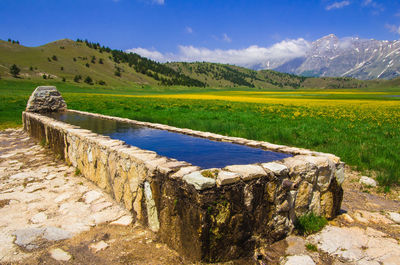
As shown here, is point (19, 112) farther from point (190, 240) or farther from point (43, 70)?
point (43, 70)

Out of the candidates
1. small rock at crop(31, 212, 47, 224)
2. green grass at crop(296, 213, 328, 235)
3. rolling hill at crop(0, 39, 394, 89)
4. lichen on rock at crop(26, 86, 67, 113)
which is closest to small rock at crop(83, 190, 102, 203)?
small rock at crop(31, 212, 47, 224)

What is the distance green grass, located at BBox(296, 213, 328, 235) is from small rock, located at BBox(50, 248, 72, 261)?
11.5 ft

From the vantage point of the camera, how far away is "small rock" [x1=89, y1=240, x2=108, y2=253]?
3.50 m

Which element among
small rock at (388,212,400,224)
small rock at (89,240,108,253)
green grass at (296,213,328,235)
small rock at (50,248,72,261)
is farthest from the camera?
small rock at (388,212,400,224)

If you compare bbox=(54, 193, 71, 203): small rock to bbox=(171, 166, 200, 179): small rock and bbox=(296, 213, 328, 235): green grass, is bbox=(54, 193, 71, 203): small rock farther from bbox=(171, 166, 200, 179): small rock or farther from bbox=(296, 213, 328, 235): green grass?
bbox=(296, 213, 328, 235): green grass

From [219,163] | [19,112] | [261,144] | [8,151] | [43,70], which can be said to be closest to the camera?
[219,163]

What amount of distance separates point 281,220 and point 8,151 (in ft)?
32.3

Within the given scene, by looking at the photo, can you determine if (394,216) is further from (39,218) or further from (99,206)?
(39,218)

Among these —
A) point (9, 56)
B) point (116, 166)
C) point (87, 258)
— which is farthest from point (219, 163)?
point (9, 56)

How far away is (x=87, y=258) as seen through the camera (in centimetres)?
330

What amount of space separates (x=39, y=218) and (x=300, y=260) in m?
4.31

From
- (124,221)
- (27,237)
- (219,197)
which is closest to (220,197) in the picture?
(219,197)

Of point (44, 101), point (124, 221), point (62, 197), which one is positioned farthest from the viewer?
point (44, 101)

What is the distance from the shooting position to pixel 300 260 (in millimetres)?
3289
